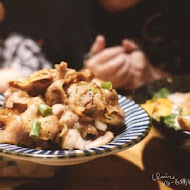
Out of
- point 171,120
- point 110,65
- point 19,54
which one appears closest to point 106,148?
point 171,120

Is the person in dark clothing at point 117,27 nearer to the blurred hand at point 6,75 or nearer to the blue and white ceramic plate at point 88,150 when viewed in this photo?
the blurred hand at point 6,75

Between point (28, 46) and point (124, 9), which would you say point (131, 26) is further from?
point (28, 46)

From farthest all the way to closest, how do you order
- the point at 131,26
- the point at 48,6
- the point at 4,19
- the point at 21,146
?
the point at 131,26 → the point at 48,6 → the point at 4,19 → the point at 21,146

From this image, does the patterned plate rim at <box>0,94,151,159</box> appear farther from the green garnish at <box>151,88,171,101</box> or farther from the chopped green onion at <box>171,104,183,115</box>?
the green garnish at <box>151,88,171,101</box>

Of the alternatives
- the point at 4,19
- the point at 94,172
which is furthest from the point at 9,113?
the point at 4,19

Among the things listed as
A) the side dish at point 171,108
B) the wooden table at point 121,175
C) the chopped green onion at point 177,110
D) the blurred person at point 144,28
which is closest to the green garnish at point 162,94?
the side dish at point 171,108

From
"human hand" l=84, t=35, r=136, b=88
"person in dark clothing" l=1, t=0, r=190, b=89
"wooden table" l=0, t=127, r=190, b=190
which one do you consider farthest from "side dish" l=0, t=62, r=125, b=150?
"person in dark clothing" l=1, t=0, r=190, b=89
